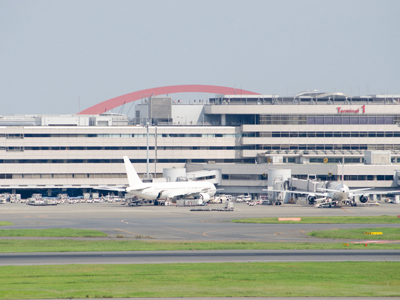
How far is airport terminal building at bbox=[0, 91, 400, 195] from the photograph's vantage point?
151375mm

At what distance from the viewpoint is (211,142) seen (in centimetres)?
15912

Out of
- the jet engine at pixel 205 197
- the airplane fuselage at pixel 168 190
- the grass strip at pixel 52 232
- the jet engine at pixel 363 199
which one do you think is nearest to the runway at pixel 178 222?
the grass strip at pixel 52 232

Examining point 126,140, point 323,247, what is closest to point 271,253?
point 323,247

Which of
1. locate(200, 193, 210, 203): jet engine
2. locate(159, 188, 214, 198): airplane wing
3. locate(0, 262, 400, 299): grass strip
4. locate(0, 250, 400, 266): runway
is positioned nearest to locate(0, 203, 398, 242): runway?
locate(159, 188, 214, 198): airplane wing

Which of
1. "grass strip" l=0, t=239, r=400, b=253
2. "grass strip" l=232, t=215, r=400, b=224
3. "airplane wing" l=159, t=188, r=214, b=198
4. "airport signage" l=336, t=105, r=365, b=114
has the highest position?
"airport signage" l=336, t=105, r=365, b=114

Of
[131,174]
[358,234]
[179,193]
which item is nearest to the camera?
[358,234]

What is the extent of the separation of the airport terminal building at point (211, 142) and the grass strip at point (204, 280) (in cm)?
9707

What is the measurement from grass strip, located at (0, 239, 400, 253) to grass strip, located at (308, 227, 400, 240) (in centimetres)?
699

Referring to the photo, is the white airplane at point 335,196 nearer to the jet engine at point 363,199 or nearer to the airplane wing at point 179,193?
the jet engine at point 363,199

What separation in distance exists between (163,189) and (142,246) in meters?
61.2

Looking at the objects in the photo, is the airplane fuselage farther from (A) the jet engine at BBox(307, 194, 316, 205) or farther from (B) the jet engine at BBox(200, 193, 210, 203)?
(A) the jet engine at BBox(307, 194, 316, 205)

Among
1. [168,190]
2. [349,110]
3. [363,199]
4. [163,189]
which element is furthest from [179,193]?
[349,110]

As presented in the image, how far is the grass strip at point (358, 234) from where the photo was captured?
6662 cm

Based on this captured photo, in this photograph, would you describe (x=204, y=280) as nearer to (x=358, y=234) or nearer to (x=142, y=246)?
(x=142, y=246)
